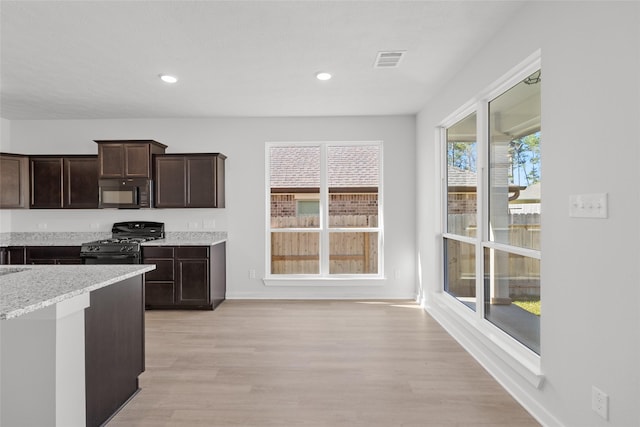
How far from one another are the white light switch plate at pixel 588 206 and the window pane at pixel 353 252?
3.44 metres

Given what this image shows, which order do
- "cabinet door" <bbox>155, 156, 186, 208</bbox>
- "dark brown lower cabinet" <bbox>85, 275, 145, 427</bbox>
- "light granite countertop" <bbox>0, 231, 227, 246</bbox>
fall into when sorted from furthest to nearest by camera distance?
"light granite countertop" <bbox>0, 231, 227, 246</bbox>, "cabinet door" <bbox>155, 156, 186, 208</bbox>, "dark brown lower cabinet" <bbox>85, 275, 145, 427</bbox>

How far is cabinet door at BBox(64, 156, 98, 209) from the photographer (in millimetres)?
4926

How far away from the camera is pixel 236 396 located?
8.14ft

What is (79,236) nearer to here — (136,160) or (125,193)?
(125,193)

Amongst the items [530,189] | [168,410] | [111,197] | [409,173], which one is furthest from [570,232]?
[111,197]

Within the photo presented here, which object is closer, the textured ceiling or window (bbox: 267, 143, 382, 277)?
the textured ceiling

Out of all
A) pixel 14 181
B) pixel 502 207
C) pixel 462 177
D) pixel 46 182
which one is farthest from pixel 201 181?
pixel 502 207

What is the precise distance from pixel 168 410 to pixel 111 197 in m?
3.42

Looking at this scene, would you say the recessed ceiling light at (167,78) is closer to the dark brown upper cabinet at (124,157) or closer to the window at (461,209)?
the dark brown upper cabinet at (124,157)

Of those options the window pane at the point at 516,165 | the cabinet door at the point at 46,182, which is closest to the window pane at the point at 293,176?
the window pane at the point at 516,165

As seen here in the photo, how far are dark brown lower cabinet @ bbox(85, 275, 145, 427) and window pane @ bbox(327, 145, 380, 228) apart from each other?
3.19 meters

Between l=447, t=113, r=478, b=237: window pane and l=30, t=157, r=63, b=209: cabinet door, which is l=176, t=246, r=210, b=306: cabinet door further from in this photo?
l=447, t=113, r=478, b=237: window pane

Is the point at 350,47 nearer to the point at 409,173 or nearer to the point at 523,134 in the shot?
the point at 523,134

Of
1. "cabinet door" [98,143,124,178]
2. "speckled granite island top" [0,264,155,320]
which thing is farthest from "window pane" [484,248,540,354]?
"cabinet door" [98,143,124,178]
